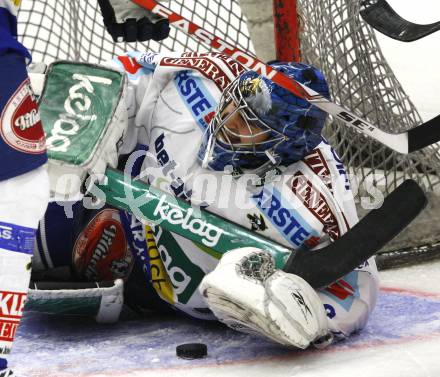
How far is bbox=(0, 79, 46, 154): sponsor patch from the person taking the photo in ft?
6.64

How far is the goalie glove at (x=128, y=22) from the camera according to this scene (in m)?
3.00

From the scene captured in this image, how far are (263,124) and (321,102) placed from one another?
0.55 ft

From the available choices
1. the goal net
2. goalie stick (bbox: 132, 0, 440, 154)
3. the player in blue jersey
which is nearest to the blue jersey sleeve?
the player in blue jersey

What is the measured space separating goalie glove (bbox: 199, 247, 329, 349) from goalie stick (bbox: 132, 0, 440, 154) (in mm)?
464

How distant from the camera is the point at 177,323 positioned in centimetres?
301

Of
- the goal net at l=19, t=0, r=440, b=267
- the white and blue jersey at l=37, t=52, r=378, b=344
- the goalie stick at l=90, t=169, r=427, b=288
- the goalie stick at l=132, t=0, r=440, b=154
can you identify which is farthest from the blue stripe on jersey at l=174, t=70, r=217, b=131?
the goal net at l=19, t=0, r=440, b=267

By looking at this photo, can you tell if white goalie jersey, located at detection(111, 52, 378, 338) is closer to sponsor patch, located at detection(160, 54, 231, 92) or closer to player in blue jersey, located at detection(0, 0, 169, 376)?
sponsor patch, located at detection(160, 54, 231, 92)

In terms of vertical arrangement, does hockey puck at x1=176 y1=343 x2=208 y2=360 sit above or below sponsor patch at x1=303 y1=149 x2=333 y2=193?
below

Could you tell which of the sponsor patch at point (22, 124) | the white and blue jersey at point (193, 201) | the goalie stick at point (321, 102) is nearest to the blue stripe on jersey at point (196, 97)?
the white and blue jersey at point (193, 201)

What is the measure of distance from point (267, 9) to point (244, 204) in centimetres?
116

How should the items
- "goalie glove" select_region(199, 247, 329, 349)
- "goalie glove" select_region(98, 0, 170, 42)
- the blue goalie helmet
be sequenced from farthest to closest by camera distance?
"goalie glove" select_region(98, 0, 170, 42) → the blue goalie helmet → "goalie glove" select_region(199, 247, 329, 349)

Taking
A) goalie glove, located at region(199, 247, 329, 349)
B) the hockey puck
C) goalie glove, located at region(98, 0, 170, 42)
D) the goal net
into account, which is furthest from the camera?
the goal net

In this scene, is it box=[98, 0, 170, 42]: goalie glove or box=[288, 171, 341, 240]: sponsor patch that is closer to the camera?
box=[288, 171, 341, 240]: sponsor patch

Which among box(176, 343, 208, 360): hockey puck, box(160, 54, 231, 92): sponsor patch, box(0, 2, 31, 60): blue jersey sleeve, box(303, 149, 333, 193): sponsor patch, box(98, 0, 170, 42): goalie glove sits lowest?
box(176, 343, 208, 360): hockey puck
